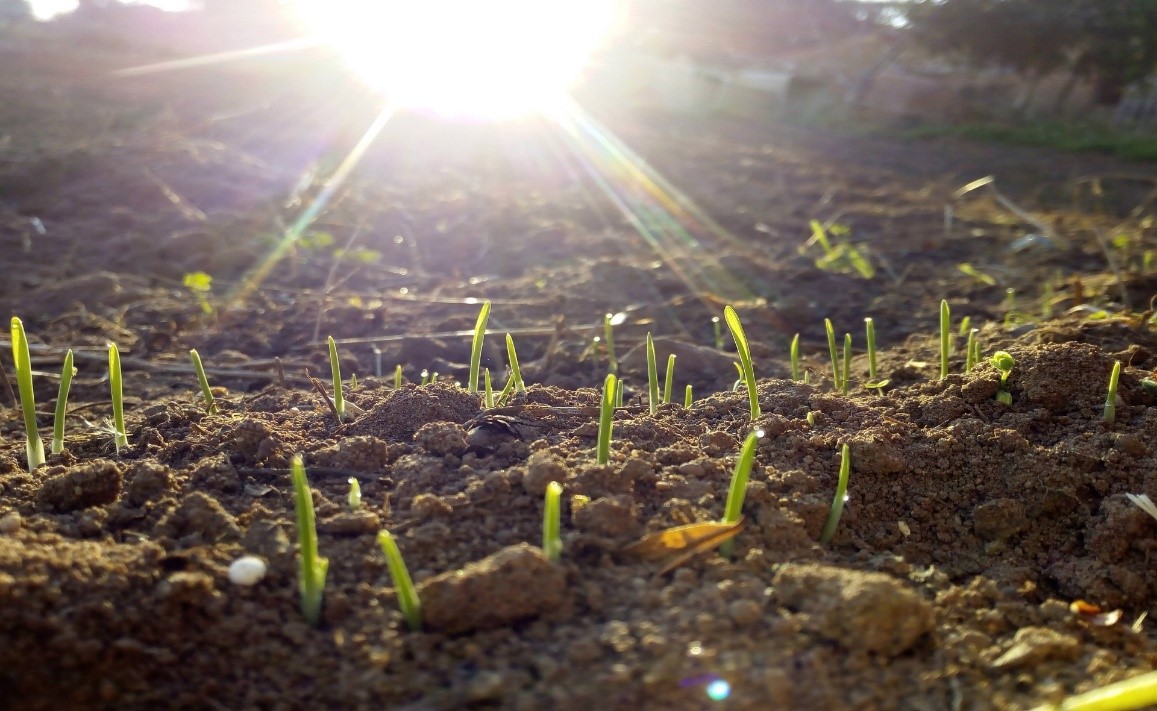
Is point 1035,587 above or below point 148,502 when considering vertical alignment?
below

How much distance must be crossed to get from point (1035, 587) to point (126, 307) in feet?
9.48

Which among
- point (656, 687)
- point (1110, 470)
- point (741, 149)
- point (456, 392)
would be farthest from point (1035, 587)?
point (741, 149)

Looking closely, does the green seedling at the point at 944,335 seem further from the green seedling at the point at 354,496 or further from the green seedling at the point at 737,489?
the green seedling at the point at 354,496

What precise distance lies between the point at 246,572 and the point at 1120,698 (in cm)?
99

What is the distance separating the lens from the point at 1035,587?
1.25 meters

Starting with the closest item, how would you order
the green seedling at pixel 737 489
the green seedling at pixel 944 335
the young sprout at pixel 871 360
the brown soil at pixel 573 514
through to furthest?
the brown soil at pixel 573 514 → the green seedling at pixel 737 489 → the green seedling at pixel 944 335 → the young sprout at pixel 871 360

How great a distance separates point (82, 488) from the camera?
1.27 meters

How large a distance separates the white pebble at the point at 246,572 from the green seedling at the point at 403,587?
179 mm

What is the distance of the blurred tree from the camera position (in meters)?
11.3

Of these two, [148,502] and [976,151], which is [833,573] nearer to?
[148,502]

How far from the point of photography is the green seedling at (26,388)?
134 centimetres

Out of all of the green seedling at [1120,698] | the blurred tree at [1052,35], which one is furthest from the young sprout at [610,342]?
the blurred tree at [1052,35]

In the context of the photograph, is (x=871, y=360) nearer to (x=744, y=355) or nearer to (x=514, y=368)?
(x=744, y=355)

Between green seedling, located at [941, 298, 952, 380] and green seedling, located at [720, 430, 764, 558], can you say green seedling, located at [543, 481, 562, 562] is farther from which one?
green seedling, located at [941, 298, 952, 380]
